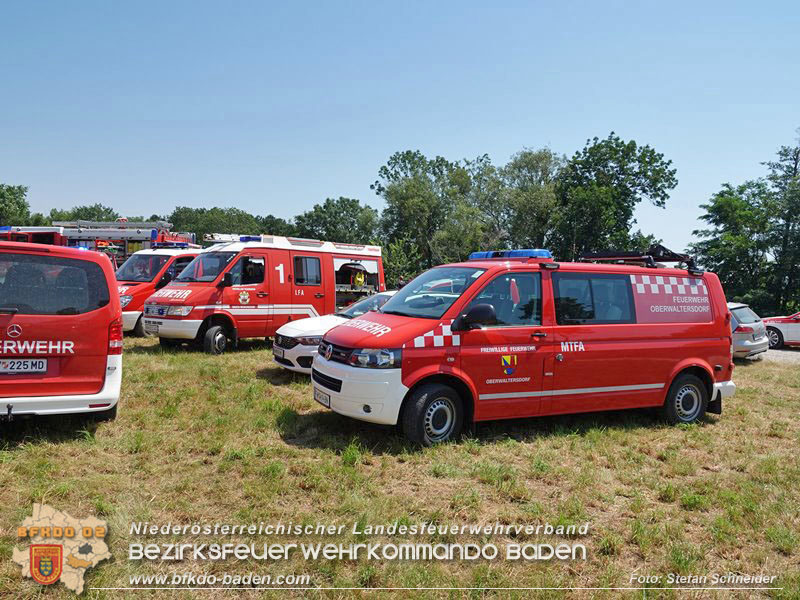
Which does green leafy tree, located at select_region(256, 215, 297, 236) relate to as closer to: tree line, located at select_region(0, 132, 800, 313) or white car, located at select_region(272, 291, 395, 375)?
tree line, located at select_region(0, 132, 800, 313)

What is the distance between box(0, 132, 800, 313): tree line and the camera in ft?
99.0

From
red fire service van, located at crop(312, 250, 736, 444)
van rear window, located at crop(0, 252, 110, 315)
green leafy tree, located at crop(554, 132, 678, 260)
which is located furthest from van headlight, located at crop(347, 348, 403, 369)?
green leafy tree, located at crop(554, 132, 678, 260)

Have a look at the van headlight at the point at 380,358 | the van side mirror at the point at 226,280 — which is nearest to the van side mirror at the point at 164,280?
the van side mirror at the point at 226,280

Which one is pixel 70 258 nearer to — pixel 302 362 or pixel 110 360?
pixel 110 360

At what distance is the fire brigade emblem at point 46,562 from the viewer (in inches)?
128

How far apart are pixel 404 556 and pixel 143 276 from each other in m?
11.5

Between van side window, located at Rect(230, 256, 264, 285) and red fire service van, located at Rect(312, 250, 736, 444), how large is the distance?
5581 mm

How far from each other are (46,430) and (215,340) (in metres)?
5.09

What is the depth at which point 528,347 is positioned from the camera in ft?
19.6

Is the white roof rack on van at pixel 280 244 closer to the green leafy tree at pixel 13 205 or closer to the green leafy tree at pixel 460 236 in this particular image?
the green leafy tree at pixel 460 236

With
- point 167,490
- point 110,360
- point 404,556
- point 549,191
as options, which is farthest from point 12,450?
point 549,191

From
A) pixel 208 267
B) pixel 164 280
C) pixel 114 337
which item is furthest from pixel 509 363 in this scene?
pixel 164 280

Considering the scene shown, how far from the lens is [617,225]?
147 feet

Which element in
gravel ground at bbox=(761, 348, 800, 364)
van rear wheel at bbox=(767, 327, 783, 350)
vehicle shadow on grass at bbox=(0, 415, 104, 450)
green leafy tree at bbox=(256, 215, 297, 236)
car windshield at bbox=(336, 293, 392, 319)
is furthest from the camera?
green leafy tree at bbox=(256, 215, 297, 236)
